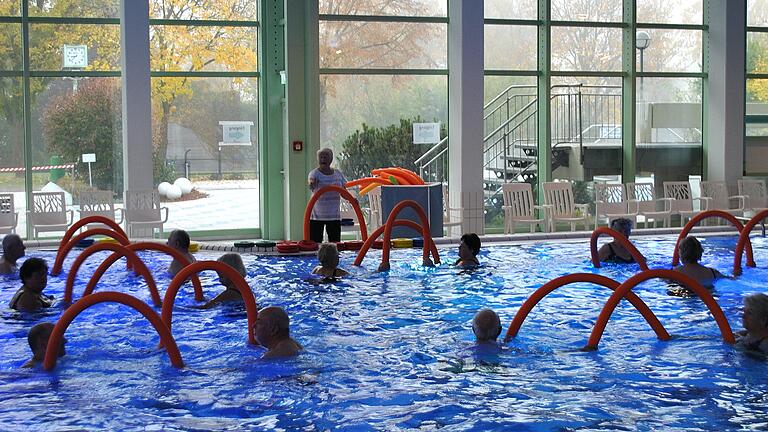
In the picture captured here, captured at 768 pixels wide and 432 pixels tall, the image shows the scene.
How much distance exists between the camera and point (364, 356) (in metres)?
8.25

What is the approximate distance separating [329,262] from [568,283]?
3857 millimetres

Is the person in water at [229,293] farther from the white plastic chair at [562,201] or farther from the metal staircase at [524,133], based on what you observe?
the white plastic chair at [562,201]

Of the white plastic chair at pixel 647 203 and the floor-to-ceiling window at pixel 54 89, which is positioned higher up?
the floor-to-ceiling window at pixel 54 89

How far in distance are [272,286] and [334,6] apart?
24.5ft

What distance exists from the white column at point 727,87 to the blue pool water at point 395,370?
27.8 ft

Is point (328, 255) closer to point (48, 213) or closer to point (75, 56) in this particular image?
point (48, 213)

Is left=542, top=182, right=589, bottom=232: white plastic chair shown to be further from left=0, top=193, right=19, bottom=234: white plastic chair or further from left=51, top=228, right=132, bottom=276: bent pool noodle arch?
left=0, top=193, right=19, bottom=234: white plastic chair

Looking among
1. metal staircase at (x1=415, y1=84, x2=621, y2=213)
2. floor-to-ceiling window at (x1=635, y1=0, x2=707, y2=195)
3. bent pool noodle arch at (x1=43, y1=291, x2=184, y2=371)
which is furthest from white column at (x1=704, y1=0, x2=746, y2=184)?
bent pool noodle arch at (x1=43, y1=291, x2=184, y2=371)

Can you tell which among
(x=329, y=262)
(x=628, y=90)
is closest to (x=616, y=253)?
(x=329, y=262)

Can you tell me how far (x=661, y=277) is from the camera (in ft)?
25.9

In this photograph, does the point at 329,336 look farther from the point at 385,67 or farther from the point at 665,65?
the point at 665,65

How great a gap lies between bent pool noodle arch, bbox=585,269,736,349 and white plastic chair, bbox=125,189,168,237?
30.4 ft

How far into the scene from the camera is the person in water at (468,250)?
12180 millimetres

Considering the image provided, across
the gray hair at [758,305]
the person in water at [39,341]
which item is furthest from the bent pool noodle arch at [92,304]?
the gray hair at [758,305]
